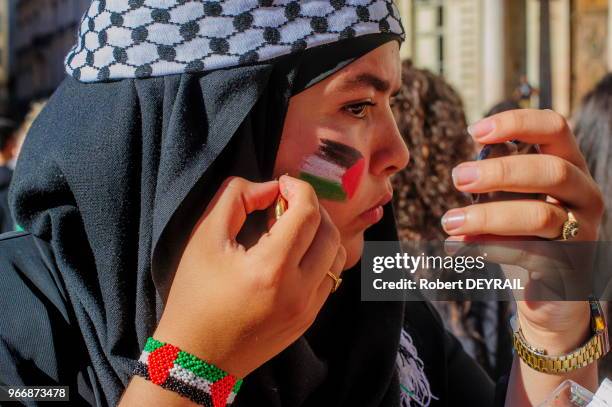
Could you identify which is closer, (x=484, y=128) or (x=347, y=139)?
(x=484, y=128)

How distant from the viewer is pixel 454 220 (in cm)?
148

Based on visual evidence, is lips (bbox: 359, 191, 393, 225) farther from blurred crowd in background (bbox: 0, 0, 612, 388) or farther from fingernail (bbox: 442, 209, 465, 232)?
blurred crowd in background (bbox: 0, 0, 612, 388)

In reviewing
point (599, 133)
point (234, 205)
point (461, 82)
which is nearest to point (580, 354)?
point (234, 205)

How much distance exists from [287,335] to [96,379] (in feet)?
1.49

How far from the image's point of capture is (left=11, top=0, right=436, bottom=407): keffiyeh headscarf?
1.50 meters

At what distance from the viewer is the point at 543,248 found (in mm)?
1590

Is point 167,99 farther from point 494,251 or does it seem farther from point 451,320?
point 451,320

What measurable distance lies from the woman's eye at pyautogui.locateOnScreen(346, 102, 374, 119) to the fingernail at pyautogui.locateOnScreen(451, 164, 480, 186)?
31 centimetres

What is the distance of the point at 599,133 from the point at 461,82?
16.6 metres

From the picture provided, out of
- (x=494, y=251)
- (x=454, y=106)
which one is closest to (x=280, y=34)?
(x=494, y=251)

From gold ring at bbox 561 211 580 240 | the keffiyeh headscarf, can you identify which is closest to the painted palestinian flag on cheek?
the keffiyeh headscarf

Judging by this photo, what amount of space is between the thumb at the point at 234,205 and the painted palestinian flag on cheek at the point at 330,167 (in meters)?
0.30

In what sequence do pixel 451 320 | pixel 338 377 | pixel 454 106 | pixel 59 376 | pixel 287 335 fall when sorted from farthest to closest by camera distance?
1. pixel 454 106
2. pixel 451 320
3. pixel 338 377
4. pixel 59 376
5. pixel 287 335

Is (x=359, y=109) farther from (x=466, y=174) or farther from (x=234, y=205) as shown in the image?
(x=234, y=205)
